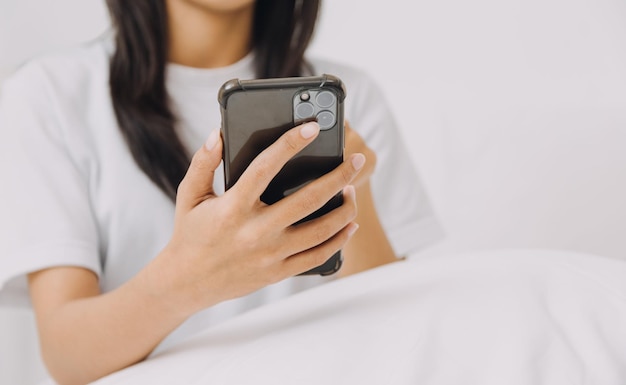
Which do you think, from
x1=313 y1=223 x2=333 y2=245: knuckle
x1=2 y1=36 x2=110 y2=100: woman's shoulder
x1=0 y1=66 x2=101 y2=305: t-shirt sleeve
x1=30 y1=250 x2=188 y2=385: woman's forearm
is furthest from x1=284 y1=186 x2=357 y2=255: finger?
x1=2 y1=36 x2=110 y2=100: woman's shoulder

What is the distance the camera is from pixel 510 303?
47cm

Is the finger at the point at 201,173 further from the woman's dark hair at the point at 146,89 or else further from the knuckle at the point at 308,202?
the woman's dark hair at the point at 146,89

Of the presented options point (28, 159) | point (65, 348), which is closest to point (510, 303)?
point (65, 348)

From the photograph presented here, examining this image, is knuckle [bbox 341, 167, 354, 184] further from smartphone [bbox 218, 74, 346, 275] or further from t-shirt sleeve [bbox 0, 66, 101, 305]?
t-shirt sleeve [bbox 0, 66, 101, 305]

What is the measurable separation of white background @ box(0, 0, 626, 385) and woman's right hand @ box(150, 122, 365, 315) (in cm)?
48

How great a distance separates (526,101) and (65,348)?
0.78m

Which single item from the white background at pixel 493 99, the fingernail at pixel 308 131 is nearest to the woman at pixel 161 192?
the fingernail at pixel 308 131

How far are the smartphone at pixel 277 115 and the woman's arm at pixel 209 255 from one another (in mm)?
17

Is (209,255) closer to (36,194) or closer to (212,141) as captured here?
(212,141)

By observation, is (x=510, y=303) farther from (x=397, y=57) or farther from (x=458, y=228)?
(x=397, y=57)

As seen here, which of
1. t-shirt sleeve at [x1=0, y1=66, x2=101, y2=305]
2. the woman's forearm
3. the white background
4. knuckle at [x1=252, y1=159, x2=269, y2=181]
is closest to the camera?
knuckle at [x1=252, y1=159, x2=269, y2=181]

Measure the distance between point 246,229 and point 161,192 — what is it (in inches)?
12.6

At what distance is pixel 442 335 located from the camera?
0.45 metres

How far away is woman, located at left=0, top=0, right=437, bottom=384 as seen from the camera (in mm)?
467
